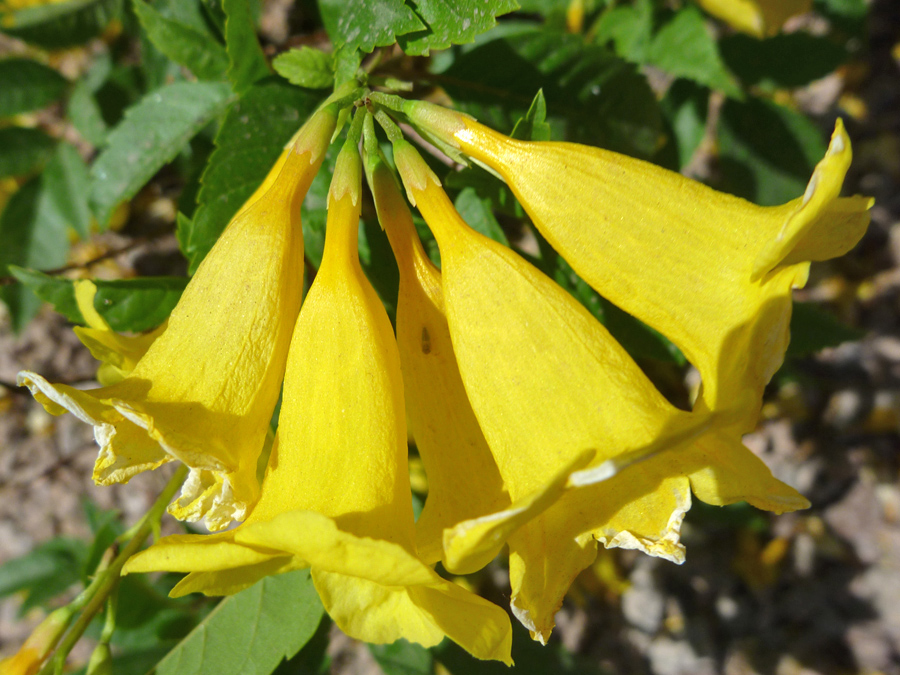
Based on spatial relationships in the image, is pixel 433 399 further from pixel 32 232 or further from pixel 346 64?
pixel 32 232

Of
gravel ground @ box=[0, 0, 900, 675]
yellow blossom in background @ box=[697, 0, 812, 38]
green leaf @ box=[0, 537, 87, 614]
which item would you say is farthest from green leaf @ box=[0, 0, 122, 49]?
yellow blossom in background @ box=[697, 0, 812, 38]

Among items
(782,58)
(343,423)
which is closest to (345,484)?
(343,423)

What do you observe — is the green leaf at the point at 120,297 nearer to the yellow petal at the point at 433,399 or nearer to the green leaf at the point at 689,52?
the yellow petal at the point at 433,399

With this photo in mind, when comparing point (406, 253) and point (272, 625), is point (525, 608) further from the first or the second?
point (272, 625)

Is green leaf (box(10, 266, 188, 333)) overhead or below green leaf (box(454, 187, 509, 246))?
below

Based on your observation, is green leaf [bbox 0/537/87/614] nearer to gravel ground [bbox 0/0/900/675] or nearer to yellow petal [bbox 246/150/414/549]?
gravel ground [bbox 0/0/900/675]

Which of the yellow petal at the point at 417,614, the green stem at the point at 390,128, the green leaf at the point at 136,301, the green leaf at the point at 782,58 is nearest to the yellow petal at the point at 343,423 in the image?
the yellow petal at the point at 417,614

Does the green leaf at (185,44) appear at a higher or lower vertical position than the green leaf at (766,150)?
higher
